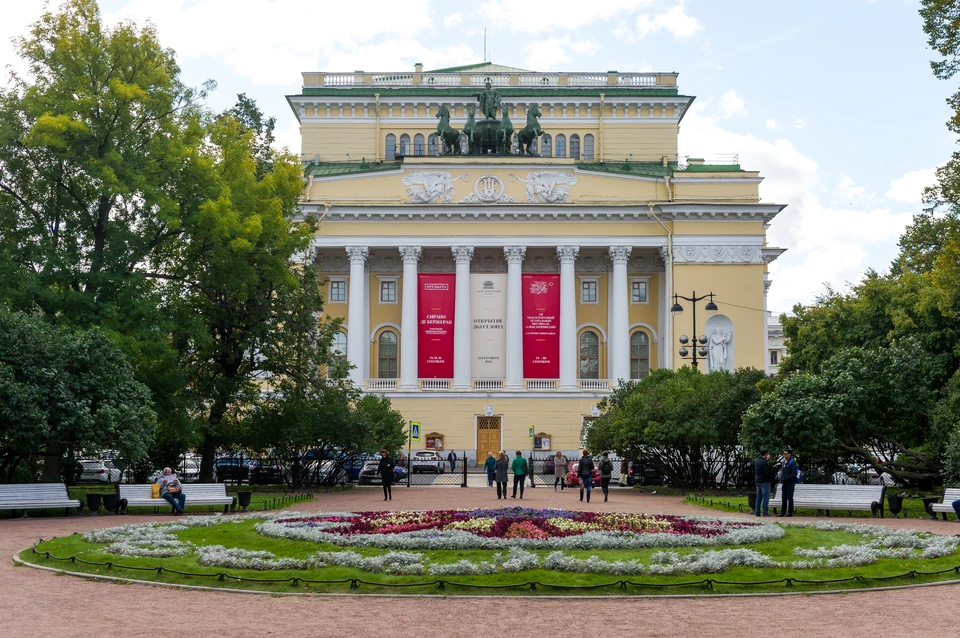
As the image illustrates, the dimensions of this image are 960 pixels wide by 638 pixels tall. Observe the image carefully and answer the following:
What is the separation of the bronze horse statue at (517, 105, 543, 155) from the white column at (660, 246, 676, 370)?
1006 centimetres

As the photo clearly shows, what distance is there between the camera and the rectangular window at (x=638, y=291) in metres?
65.2

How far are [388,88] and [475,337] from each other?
1861 cm

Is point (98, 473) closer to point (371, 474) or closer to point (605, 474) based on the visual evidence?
point (371, 474)

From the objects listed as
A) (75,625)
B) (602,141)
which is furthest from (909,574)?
(602,141)

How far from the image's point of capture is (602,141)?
68.7 m

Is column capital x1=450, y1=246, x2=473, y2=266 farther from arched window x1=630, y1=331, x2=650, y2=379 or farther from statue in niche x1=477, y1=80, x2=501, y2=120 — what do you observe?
arched window x1=630, y1=331, x2=650, y2=379

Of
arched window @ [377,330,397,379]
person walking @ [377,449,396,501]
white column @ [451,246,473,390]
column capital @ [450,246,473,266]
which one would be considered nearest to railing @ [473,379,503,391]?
white column @ [451,246,473,390]

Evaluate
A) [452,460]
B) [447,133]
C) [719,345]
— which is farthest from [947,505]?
[447,133]

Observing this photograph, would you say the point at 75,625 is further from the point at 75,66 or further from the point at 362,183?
the point at 362,183

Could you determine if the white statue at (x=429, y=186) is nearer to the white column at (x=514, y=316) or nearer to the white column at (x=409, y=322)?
the white column at (x=409, y=322)

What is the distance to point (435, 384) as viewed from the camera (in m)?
61.2

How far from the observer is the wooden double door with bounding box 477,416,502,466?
60.6m

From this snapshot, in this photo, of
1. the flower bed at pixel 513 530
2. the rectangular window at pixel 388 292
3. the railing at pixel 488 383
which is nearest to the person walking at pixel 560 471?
the flower bed at pixel 513 530

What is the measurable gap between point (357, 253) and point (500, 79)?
1657 cm
